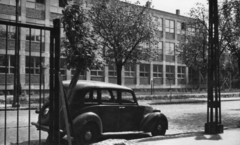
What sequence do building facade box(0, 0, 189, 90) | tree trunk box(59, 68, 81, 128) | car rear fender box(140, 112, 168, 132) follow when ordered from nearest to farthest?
tree trunk box(59, 68, 81, 128) → car rear fender box(140, 112, 168, 132) → building facade box(0, 0, 189, 90)

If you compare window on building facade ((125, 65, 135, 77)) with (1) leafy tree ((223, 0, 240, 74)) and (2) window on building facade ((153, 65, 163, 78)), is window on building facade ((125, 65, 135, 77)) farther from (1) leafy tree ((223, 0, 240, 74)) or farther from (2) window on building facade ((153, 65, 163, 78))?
(1) leafy tree ((223, 0, 240, 74))

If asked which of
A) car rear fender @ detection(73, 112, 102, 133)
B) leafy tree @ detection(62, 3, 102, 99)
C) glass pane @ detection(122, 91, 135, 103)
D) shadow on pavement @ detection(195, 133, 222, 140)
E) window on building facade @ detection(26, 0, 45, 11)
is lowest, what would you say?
shadow on pavement @ detection(195, 133, 222, 140)

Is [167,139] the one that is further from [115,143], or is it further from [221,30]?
[221,30]

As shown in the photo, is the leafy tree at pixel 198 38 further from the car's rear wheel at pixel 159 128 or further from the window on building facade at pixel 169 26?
the window on building facade at pixel 169 26

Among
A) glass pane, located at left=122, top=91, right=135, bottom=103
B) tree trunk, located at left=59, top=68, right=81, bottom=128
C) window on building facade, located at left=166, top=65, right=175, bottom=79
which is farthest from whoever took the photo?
window on building facade, located at left=166, top=65, right=175, bottom=79

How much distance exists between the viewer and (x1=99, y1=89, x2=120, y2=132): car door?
714 cm

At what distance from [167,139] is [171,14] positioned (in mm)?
43955

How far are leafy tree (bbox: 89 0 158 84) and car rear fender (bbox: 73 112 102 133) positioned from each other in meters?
15.4

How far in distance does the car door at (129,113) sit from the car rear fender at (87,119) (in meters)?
0.84

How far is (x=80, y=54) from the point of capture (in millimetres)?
5434

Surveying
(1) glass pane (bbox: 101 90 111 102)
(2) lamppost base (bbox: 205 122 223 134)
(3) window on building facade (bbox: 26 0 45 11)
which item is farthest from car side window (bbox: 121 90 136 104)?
(3) window on building facade (bbox: 26 0 45 11)

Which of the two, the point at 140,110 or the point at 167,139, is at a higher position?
the point at 140,110

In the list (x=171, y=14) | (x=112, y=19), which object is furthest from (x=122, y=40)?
(x=171, y=14)

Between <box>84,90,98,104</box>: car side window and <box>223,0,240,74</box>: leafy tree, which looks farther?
<box>223,0,240,74</box>: leafy tree
